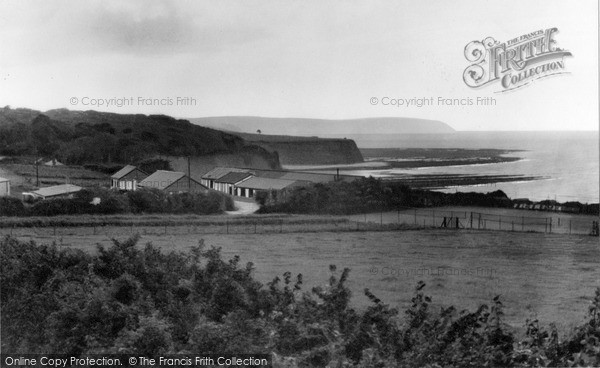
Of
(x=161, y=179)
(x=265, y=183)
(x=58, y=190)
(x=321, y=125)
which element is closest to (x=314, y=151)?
(x=321, y=125)

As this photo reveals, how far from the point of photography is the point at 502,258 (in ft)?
13.8

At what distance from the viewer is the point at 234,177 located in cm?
438

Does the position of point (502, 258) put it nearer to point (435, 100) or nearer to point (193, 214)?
point (435, 100)

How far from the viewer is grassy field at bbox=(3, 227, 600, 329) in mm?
4156

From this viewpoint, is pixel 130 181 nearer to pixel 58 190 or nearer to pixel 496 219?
pixel 58 190

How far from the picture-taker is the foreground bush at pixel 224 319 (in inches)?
156

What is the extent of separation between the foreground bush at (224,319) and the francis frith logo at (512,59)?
1.42 meters

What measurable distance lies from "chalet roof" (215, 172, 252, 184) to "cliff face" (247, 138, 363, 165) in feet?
0.74

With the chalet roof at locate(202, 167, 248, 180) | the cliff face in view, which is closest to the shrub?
the chalet roof at locate(202, 167, 248, 180)

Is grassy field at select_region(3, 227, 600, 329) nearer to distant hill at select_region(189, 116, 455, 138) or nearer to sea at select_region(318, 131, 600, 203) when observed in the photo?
sea at select_region(318, 131, 600, 203)

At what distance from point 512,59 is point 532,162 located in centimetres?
69

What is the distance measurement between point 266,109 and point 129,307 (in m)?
1.53

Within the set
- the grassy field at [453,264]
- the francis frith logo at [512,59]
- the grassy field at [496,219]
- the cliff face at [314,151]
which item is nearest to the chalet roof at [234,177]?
the cliff face at [314,151]

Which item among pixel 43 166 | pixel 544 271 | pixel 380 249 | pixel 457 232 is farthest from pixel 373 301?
pixel 43 166
